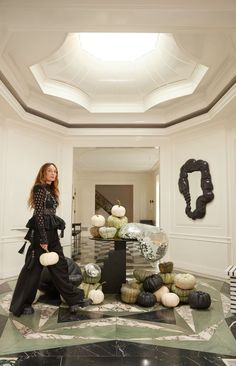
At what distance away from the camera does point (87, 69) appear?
430cm

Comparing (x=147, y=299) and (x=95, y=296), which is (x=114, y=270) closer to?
(x=95, y=296)

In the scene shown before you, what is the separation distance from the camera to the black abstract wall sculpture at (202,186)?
16.3 feet

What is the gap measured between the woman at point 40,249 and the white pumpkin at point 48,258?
0.26 ft

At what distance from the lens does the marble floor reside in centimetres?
199

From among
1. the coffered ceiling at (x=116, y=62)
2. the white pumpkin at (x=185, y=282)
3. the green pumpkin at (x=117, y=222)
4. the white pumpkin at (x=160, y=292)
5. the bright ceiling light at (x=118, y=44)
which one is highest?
the bright ceiling light at (x=118, y=44)

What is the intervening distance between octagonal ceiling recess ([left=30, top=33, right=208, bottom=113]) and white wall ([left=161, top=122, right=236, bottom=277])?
1061 mm

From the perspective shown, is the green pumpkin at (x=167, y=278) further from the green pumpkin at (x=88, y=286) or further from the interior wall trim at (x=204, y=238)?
the interior wall trim at (x=204, y=238)

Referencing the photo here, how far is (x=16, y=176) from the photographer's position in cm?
489

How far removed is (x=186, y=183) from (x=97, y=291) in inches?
120

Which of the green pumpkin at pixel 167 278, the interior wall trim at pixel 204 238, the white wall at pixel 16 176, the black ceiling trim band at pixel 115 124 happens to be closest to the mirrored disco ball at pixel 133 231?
the green pumpkin at pixel 167 278

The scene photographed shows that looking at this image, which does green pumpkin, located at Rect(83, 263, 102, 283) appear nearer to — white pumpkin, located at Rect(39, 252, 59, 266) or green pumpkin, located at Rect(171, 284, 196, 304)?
white pumpkin, located at Rect(39, 252, 59, 266)

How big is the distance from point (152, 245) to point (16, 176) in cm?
302

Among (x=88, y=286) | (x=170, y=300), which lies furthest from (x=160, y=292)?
(x=88, y=286)

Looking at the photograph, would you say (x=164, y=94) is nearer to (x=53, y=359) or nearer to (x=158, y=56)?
(x=158, y=56)
